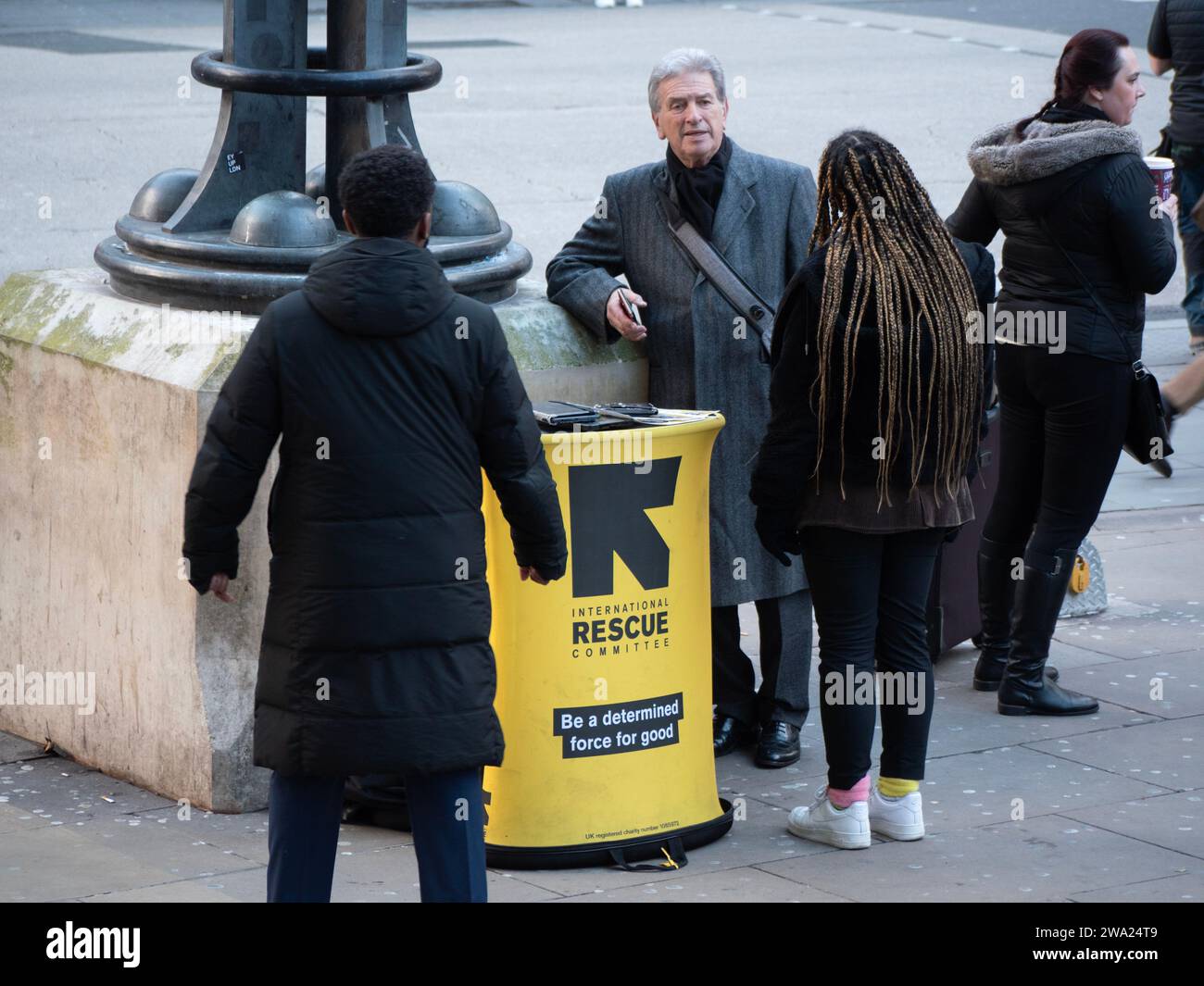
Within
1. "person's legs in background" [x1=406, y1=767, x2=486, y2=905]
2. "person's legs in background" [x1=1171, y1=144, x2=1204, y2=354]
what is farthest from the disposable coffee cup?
"person's legs in background" [x1=1171, y1=144, x2=1204, y2=354]

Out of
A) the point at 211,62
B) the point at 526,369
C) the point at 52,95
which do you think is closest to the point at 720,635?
the point at 526,369

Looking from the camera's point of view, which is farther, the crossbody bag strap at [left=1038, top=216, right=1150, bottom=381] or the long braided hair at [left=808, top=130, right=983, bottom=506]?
the crossbody bag strap at [left=1038, top=216, right=1150, bottom=381]

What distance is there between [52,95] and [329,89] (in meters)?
13.4

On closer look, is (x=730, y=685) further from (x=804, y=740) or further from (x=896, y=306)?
(x=896, y=306)

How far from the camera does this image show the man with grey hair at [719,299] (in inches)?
202

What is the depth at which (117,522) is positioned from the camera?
501 centimetres

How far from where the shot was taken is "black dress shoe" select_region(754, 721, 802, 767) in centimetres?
523

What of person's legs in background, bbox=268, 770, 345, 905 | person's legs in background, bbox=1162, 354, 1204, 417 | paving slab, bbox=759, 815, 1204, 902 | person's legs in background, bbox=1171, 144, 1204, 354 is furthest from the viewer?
person's legs in background, bbox=1171, 144, 1204, 354

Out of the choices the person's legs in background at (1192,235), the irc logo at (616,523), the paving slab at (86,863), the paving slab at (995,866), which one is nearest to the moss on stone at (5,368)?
the paving slab at (86,863)

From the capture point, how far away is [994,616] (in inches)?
231

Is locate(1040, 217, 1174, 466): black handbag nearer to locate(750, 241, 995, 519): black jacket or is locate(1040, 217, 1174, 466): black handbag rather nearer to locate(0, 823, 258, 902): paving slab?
locate(750, 241, 995, 519): black jacket

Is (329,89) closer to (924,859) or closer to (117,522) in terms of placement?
(117,522)

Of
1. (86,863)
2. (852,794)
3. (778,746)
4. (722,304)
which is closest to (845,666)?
(852,794)

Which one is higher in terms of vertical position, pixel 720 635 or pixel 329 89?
pixel 329 89
